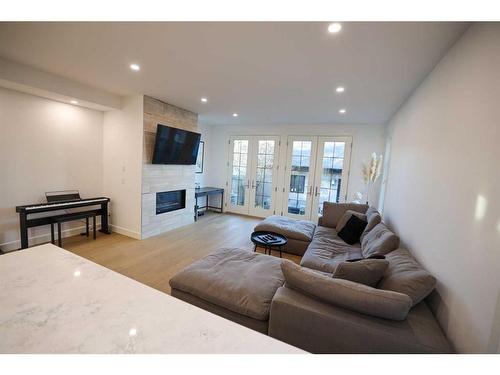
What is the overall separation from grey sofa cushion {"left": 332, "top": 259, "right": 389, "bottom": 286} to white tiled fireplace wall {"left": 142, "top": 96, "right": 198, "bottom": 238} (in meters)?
3.57

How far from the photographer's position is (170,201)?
4805 mm

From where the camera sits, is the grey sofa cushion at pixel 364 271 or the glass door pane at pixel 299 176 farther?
the glass door pane at pixel 299 176

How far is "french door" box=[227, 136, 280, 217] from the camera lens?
6.15 meters

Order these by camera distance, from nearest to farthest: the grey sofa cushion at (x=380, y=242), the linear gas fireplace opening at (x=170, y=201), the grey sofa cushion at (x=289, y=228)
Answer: the grey sofa cushion at (x=380, y=242), the grey sofa cushion at (x=289, y=228), the linear gas fireplace opening at (x=170, y=201)

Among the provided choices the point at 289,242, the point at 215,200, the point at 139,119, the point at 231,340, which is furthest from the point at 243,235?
the point at 231,340

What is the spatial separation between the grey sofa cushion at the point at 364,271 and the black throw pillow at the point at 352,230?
165 cm

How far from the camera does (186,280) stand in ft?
6.46

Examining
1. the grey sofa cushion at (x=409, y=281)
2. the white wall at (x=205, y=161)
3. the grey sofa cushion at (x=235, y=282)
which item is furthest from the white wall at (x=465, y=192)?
the white wall at (x=205, y=161)

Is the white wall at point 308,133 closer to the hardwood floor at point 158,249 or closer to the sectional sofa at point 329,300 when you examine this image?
the hardwood floor at point 158,249

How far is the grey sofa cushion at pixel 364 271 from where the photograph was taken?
5.49 feet

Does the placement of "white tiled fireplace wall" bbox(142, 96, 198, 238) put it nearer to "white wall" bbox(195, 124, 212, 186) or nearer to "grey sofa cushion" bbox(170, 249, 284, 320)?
"white wall" bbox(195, 124, 212, 186)

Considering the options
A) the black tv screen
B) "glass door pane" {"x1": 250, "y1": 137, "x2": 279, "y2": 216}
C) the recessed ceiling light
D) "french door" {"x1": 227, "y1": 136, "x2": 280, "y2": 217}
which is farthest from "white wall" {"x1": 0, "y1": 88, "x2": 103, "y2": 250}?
the recessed ceiling light

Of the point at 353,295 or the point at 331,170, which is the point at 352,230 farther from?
the point at 331,170
